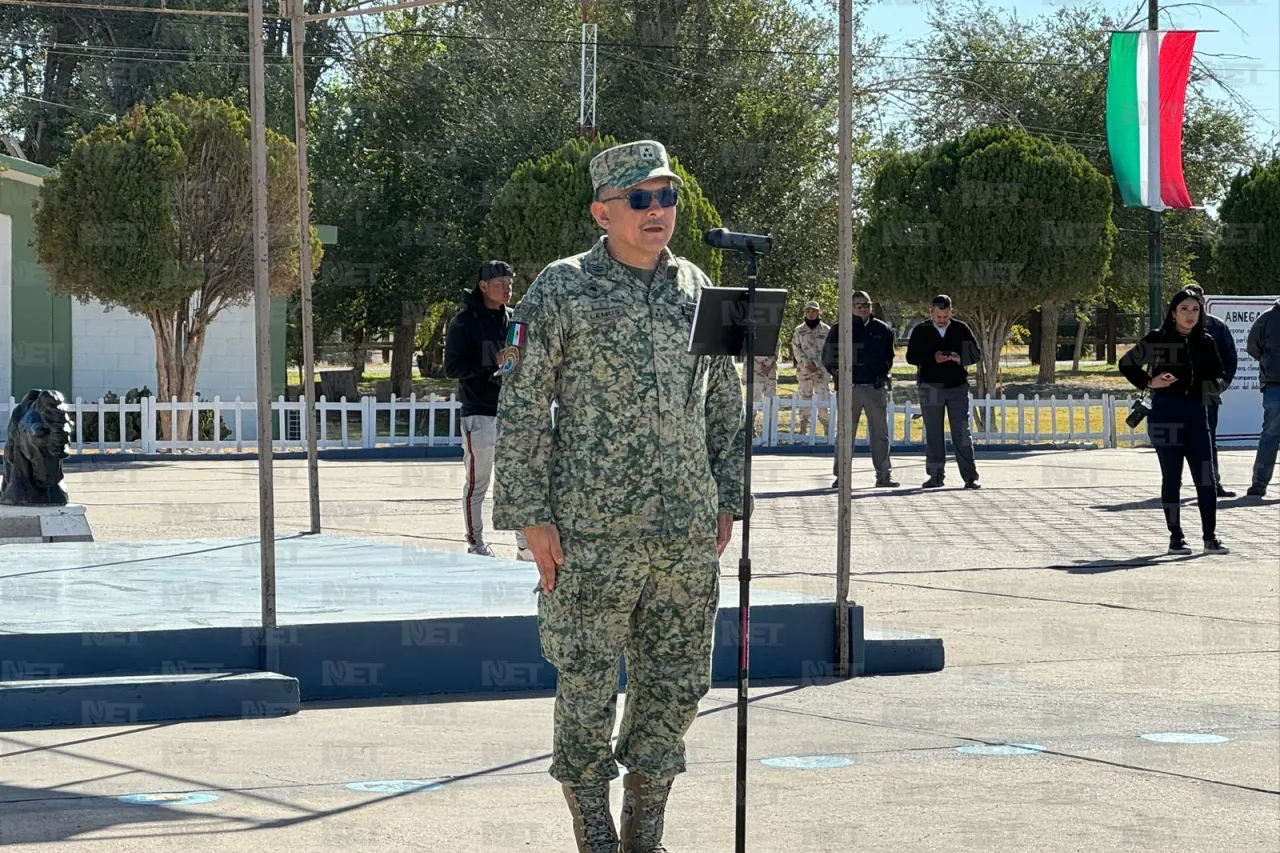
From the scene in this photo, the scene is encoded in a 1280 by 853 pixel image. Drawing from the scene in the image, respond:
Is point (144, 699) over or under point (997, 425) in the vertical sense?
under

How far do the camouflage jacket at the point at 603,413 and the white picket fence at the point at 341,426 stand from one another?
1882cm

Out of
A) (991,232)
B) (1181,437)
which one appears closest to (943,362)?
(1181,437)

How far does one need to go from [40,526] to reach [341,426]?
15.3 m

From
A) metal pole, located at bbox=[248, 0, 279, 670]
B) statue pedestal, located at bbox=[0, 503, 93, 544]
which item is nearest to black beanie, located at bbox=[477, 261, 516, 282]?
statue pedestal, located at bbox=[0, 503, 93, 544]

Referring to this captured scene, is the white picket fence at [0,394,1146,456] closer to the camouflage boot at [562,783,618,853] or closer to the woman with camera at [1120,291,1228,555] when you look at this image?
the woman with camera at [1120,291,1228,555]

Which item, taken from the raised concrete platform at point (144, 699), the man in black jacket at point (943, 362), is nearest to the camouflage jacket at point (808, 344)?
the man in black jacket at point (943, 362)

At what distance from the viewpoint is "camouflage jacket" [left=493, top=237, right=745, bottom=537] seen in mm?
4785

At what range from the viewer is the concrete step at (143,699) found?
699cm

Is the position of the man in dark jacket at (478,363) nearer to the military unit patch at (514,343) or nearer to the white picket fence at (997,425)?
the military unit patch at (514,343)

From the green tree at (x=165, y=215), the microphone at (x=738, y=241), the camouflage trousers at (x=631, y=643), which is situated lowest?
the camouflage trousers at (x=631, y=643)

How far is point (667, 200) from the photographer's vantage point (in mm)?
4898

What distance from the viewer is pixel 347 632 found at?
7.73 m

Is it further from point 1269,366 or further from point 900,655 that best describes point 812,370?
point 900,655

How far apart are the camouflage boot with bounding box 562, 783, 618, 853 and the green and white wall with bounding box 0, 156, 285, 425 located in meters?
22.3
